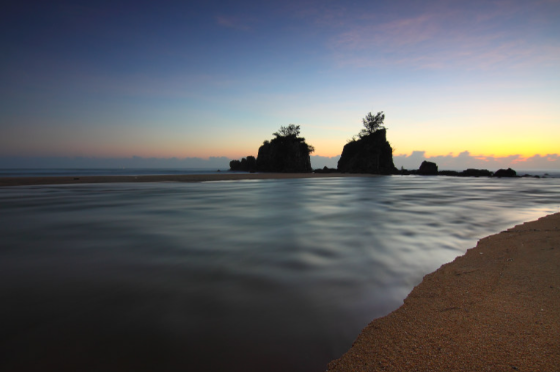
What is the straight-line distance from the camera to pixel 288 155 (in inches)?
2803

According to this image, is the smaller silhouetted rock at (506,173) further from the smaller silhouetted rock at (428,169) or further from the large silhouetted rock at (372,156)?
the large silhouetted rock at (372,156)

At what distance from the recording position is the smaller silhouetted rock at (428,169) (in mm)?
56784

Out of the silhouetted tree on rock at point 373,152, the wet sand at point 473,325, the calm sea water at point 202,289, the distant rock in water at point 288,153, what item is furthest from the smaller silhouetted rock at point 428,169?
the wet sand at point 473,325

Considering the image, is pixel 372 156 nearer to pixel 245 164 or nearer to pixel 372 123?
pixel 372 123

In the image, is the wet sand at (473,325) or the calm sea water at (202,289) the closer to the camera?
the wet sand at (473,325)

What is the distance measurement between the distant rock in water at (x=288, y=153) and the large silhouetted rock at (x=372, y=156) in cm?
1071

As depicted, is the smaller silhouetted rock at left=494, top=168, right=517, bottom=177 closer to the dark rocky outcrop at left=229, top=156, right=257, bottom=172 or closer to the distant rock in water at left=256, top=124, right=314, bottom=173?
the distant rock in water at left=256, top=124, right=314, bottom=173

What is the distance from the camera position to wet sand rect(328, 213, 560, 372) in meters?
1.80

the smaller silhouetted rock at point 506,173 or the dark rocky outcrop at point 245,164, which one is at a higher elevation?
the dark rocky outcrop at point 245,164

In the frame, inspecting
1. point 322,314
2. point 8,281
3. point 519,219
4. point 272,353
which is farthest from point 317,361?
point 519,219

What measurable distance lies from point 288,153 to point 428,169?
3328cm

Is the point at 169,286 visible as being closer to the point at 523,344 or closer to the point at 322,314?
the point at 322,314

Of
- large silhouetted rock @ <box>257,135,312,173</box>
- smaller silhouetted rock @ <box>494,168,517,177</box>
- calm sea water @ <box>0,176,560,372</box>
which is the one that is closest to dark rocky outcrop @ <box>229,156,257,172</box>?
large silhouetted rock @ <box>257,135,312,173</box>

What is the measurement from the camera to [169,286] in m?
3.18
